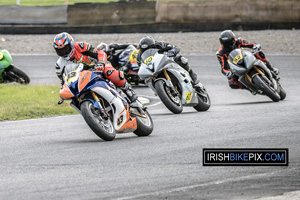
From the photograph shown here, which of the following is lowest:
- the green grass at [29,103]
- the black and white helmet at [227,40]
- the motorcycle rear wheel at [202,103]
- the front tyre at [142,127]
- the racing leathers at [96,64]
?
the green grass at [29,103]

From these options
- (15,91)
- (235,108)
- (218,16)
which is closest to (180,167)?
(235,108)

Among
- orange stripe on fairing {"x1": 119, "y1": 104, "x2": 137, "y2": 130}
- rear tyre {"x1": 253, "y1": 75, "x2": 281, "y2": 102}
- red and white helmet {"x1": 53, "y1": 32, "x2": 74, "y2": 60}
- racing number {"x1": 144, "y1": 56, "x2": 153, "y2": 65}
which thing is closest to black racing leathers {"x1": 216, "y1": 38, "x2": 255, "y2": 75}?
rear tyre {"x1": 253, "y1": 75, "x2": 281, "y2": 102}

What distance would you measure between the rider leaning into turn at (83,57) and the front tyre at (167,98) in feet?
5.83

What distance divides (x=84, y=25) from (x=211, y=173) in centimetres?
2068

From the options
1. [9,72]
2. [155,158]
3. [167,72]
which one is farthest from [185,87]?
[9,72]

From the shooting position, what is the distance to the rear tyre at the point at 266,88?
1298cm

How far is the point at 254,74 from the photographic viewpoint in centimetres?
1323

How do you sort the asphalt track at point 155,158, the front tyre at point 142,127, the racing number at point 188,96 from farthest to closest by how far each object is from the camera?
the racing number at point 188,96 < the front tyre at point 142,127 < the asphalt track at point 155,158

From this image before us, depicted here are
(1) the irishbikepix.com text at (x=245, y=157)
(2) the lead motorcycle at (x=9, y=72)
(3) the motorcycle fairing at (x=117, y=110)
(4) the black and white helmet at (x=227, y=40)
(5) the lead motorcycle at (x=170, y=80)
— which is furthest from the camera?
(2) the lead motorcycle at (x=9, y=72)

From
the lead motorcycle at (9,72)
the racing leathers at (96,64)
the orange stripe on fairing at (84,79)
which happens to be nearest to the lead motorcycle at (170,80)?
the racing leathers at (96,64)

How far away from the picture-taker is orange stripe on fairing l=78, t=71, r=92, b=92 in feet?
27.8

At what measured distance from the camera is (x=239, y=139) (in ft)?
27.5

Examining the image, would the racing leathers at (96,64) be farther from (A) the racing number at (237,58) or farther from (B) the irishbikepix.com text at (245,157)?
(A) the racing number at (237,58)

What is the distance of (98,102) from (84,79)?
0.34 m
